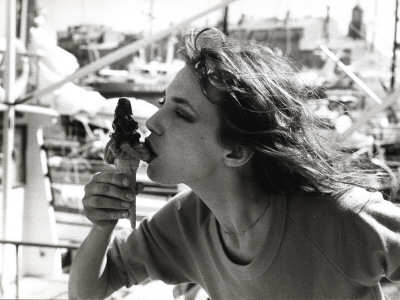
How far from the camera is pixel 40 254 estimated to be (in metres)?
5.69

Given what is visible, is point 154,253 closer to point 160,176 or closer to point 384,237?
point 160,176

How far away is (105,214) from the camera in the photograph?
1067 mm

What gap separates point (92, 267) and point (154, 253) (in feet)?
0.48

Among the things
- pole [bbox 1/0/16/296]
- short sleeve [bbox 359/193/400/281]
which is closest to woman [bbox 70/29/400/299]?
short sleeve [bbox 359/193/400/281]

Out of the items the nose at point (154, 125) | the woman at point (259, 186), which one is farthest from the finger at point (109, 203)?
the nose at point (154, 125)

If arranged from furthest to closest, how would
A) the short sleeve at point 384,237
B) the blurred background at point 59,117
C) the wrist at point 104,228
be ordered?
the blurred background at point 59,117 < the wrist at point 104,228 < the short sleeve at point 384,237

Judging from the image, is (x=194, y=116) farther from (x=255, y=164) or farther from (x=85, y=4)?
(x=85, y=4)

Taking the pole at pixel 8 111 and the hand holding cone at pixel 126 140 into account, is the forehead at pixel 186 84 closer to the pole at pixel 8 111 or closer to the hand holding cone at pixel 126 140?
the hand holding cone at pixel 126 140

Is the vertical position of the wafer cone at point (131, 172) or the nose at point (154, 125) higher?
the nose at point (154, 125)

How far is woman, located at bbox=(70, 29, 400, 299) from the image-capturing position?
1.00 m

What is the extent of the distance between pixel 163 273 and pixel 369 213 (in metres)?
0.49

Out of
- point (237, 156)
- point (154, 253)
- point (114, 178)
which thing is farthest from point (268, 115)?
point (154, 253)

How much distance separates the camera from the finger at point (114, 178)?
1033 millimetres

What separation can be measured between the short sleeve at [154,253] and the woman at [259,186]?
0.30ft
